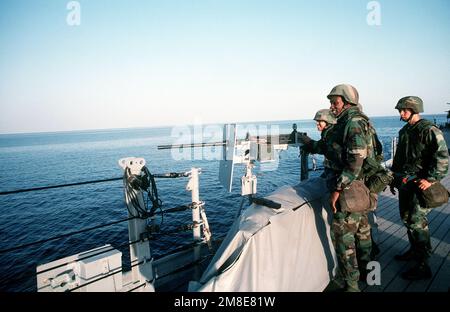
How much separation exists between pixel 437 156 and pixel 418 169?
360 millimetres

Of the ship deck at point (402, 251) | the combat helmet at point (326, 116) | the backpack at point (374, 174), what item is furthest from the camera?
the combat helmet at point (326, 116)

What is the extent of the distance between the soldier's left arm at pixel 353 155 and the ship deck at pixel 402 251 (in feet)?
5.59

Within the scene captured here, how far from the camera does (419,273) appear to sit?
3539 millimetres

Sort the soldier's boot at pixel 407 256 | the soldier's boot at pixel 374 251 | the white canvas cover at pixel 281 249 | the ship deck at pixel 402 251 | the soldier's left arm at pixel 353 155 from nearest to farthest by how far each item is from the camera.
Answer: the white canvas cover at pixel 281 249 < the soldier's left arm at pixel 353 155 < the ship deck at pixel 402 251 < the soldier's boot at pixel 407 256 < the soldier's boot at pixel 374 251

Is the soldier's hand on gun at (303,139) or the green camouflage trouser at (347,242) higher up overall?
the soldier's hand on gun at (303,139)

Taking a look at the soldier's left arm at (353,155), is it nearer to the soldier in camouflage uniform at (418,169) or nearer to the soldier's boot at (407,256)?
the soldier in camouflage uniform at (418,169)

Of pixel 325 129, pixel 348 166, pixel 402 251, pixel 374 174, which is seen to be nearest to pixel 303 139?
pixel 325 129

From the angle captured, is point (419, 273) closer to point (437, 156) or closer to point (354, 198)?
point (437, 156)

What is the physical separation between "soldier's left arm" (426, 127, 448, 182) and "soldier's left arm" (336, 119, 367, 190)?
1297 millimetres

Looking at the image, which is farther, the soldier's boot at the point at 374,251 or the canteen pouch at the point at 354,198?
the soldier's boot at the point at 374,251

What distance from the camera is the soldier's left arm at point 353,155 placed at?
2896mm

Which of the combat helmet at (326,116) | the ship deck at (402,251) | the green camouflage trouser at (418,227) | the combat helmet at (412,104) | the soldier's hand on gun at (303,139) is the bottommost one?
the ship deck at (402,251)

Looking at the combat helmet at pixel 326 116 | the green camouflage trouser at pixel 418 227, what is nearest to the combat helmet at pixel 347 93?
the combat helmet at pixel 326 116
